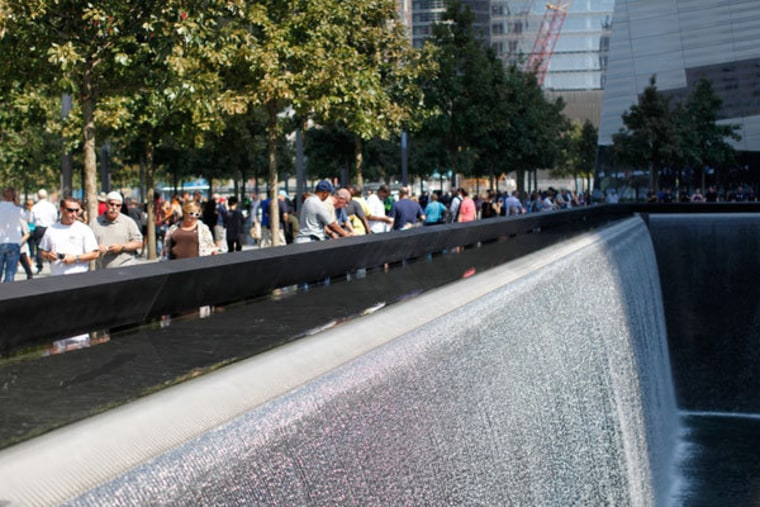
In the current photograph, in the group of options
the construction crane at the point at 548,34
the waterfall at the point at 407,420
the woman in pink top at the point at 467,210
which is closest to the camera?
the waterfall at the point at 407,420

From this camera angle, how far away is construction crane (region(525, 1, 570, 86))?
13990 centimetres

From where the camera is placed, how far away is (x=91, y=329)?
12.0 ft

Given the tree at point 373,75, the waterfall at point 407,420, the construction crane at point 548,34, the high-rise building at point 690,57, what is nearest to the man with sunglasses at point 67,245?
the waterfall at point 407,420

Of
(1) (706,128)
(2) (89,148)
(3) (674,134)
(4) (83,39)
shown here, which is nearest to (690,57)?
(1) (706,128)

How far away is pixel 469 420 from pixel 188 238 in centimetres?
547

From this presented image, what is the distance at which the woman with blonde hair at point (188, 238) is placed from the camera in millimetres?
9227

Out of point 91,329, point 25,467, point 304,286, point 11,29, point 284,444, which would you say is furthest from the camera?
point 11,29

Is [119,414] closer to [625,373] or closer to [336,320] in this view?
[336,320]

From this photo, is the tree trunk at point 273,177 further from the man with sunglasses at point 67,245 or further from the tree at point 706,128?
the tree at point 706,128

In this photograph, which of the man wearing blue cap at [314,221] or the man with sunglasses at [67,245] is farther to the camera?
the man wearing blue cap at [314,221]

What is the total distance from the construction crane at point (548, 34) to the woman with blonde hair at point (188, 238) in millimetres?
132179

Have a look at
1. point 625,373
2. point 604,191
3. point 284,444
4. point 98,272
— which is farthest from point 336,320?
point 604,191

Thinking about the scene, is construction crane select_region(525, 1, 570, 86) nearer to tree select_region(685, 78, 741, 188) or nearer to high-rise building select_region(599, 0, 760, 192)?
high-rise building select_region(599, 0, 760, 192)

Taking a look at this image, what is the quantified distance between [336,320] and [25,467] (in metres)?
2.78
